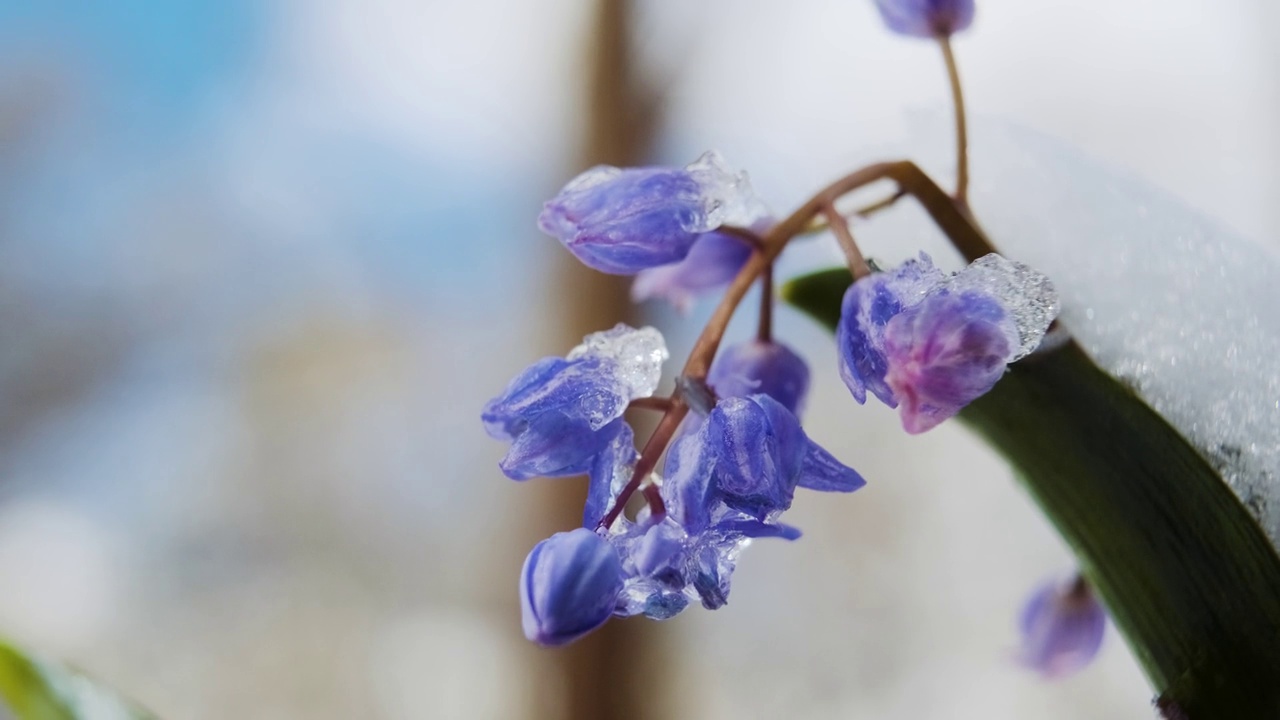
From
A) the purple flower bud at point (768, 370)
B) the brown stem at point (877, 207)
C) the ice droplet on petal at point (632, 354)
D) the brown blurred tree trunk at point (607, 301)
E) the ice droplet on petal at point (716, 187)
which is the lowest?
the brown blurred tree trunk at point (607, 301)

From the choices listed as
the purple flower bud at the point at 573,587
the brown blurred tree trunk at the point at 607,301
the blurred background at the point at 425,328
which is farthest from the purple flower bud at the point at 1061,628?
the brown blurred tree trunk at the point at 607,301

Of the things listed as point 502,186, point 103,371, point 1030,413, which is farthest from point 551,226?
point 502,186

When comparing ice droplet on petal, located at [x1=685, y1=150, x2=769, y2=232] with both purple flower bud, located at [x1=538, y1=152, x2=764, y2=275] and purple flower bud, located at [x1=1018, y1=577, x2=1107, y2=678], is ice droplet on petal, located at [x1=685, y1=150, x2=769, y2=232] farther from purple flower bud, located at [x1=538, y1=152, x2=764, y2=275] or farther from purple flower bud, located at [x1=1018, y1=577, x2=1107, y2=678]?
purple flower bud, located at [x1=1018, y1=577, x2=1107, y2=678]

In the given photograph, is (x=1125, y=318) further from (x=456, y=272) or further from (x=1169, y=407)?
(x=456, y=272)

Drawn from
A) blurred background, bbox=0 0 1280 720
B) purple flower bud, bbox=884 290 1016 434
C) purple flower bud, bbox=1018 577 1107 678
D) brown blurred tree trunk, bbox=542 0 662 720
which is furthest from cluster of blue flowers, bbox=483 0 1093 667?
brown blurred tree trunk, bbox=542 0 662 720

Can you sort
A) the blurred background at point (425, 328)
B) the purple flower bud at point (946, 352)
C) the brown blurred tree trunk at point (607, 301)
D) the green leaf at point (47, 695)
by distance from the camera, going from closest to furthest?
the purple flower bud at point (946, 352) → the green leaf at point (47, 695) → the blurred background at point (425, 328) → the brown blurred tree trunk at point (607, 301)

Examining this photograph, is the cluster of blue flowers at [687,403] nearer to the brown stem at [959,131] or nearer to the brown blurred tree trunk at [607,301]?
the brown stem at [959,131]

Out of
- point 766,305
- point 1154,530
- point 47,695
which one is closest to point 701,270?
point 766,305
